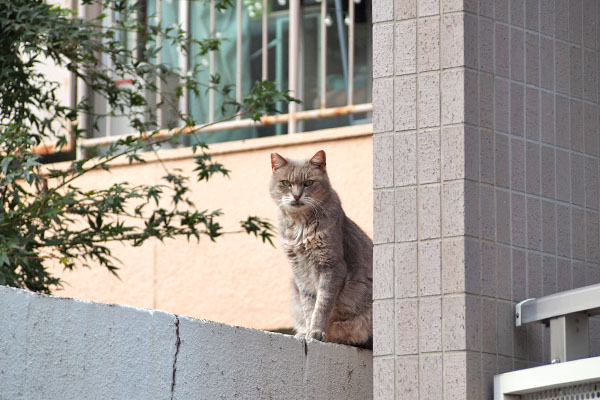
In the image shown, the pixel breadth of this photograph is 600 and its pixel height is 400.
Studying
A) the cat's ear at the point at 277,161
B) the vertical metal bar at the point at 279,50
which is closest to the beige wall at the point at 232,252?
the vertical metal bar at the point at 279,50

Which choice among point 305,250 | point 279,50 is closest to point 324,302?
point 305,250

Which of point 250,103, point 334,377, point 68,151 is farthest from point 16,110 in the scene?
point 334,377

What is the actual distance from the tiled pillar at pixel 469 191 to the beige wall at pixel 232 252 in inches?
153

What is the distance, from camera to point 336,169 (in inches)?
310

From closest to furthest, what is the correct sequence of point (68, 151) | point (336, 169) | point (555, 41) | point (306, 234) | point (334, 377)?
1. point (555, 41)
2. point (334, 377)
3. point (306, 234)
4. point (336, 169)
5. point (68, 151)

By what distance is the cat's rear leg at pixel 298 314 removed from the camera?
17.8 ft

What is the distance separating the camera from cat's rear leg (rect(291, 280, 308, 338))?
214 inches

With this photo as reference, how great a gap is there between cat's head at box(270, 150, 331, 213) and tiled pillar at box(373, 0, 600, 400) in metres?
1.78

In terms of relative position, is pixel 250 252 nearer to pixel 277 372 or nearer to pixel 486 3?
pixel 277 372

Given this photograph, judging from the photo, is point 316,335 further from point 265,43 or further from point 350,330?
point 265,43

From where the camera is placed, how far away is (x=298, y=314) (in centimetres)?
552

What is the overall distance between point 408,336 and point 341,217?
202 centimetres

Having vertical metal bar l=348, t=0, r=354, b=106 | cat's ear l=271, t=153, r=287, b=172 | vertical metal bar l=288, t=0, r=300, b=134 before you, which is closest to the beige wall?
vertical metal bar l=288, t=0, r=300, b=134

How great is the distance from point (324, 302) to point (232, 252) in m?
3.11
